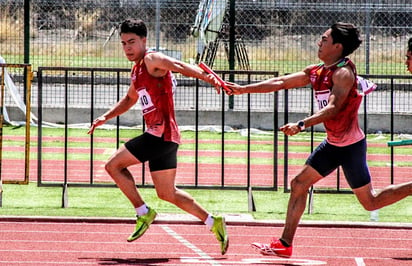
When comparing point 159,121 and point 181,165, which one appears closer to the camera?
point 159,121

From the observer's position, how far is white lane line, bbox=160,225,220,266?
340 inches

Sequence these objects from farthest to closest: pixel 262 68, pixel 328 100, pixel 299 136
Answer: pixel 262 68 → pixel 299 136 → pixel 328 100

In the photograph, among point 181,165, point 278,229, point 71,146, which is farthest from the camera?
point 71,146

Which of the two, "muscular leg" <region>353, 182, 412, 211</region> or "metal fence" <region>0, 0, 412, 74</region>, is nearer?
"muscular leg" <region>353, 182, 412, 211</region>

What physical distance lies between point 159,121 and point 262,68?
11664mm

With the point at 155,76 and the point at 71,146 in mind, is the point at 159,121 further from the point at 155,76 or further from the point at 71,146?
the point at 71,146

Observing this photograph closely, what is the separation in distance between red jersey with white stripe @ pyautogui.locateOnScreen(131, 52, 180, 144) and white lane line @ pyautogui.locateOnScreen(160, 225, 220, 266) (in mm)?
958

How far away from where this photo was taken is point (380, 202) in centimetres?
874

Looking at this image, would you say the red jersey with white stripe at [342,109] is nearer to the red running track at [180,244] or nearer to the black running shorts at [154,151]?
the red running track at [180,244]

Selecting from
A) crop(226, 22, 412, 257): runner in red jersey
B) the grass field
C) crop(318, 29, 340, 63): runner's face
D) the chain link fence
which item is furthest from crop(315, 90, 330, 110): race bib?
the chain link fence

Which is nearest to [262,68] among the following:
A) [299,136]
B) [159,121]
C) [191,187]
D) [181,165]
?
[299,136]

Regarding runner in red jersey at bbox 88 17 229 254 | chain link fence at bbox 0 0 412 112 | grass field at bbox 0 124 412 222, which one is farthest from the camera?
chain link fence at bbox 0 0 412 112

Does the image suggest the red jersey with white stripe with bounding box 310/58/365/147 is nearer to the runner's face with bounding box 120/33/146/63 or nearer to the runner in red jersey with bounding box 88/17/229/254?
the runner in red jersey with bounding box 88/17/229/254

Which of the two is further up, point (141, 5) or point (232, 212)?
point (141, 5)
